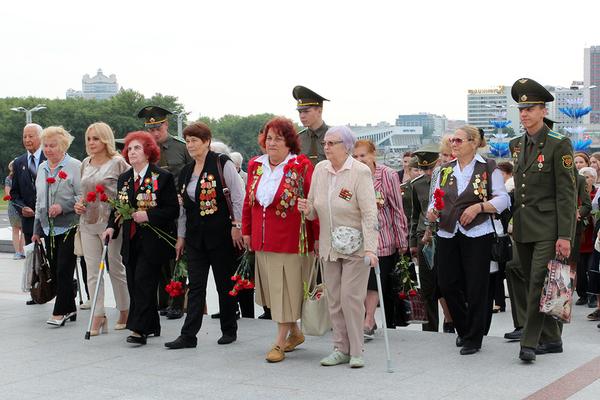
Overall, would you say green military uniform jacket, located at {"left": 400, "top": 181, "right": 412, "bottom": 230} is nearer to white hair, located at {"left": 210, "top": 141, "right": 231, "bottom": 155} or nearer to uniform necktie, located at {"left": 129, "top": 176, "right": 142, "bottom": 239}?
white hair, located at {"left": 210, "top": 141, "right": 231, "bottom": 155}

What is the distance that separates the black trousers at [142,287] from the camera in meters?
8.55

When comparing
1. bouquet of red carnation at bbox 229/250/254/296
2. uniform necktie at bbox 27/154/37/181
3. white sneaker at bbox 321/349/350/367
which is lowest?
white sneaker at bbox 321/349/350/367

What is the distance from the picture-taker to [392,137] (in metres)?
156

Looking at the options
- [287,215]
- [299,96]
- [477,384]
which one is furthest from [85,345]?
[477,384]

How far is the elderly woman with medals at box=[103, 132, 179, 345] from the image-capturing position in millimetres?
8555

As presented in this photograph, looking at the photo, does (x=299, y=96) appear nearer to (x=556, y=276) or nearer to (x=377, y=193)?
(x=377, y=193)

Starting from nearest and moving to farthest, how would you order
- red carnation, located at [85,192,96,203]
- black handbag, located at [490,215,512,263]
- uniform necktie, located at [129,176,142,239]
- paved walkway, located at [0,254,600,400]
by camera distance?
paved walkway, located at [0,254,600,400] < black handbag, located at [490,215,512,263] < uniform necktie, located at [129,176,142,239] < red carnation, located at [85,192,96,203]

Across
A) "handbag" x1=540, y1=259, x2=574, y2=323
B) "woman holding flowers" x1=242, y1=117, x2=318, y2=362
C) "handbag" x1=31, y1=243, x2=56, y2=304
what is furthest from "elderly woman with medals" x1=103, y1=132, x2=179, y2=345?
"handbag" x1=540, y1=259, x2=574, y2=323

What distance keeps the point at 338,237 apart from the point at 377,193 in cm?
132

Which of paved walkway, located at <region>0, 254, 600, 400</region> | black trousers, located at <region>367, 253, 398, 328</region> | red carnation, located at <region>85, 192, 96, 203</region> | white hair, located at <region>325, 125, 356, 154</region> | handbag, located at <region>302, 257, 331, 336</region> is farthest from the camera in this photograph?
red carnation, located at <region>85, 192, 96, 203</region>

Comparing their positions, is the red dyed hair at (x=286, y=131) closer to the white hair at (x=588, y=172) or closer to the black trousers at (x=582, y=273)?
the white hair at (x=588, y=172)

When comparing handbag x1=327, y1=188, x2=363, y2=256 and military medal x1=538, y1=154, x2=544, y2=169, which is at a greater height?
military medal x1=538, y1=154, x2=544, y2=169

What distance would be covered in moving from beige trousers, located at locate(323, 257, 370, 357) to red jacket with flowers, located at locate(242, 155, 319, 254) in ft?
1.20

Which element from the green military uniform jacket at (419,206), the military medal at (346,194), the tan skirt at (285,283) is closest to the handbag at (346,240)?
the military medal at (346,194)
